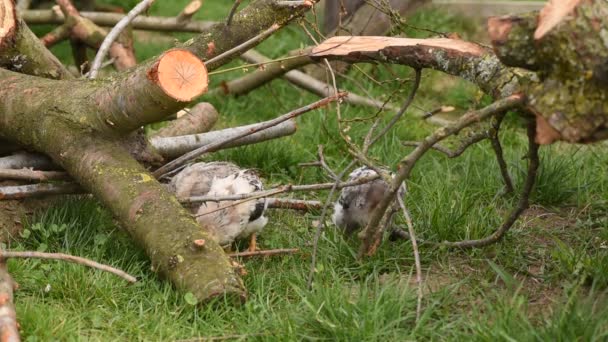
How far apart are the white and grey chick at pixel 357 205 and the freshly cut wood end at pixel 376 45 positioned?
28.3 inches

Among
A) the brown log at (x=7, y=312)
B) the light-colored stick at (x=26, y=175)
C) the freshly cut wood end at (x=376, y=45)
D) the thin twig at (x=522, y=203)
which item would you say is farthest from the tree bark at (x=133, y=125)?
the thin twig at (x=522, y=203)

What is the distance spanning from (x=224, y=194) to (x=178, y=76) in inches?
31.0

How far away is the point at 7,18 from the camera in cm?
436

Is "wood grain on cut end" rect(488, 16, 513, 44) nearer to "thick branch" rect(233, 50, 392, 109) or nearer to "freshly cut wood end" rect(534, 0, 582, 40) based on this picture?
"freshly cut wood end" rect(534, 0, 582, 40)

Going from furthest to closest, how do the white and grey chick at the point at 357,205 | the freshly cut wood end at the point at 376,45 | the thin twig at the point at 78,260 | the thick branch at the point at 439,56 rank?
the white and grey chick at the point at 357,205 → the freshly cut wood end at the point at 376,45 → the thick branch at the point at 439,56 → the thin twig at the point at 78,260

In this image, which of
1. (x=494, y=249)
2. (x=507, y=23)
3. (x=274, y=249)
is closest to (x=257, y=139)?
(x=274, y=249)

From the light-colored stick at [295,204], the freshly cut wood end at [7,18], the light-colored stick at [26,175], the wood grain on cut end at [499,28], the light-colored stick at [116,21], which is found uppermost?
the wood grain on cut end at [499,28]

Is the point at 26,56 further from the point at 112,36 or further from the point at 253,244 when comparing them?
the point at 253,244

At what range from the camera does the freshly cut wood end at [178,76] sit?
3.59 m

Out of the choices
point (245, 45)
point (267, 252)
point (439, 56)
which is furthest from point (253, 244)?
point (439, 56)

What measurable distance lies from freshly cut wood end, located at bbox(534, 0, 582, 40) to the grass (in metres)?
0.96

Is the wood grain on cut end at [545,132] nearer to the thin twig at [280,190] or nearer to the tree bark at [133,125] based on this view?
the thin twig at [280,190]

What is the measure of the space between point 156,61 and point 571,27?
1711 mm

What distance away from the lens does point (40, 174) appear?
4156 mm
